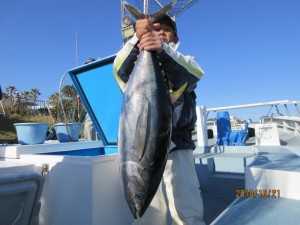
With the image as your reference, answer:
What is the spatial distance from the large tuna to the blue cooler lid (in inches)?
60.0

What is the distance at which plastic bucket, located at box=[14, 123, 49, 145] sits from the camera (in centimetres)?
296

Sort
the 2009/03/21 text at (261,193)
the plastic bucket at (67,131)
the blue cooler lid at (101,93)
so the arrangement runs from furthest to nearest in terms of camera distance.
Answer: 1. the plastic bucket at (67,131)
2. the blue cooler lid at (101,93)
3. the 2009/03/21 text at (261,193)

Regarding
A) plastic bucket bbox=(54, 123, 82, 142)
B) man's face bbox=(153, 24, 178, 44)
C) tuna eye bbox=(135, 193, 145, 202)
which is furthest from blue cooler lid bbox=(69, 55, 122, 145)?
tuna eye bbox=(135, 193, 145, 202)

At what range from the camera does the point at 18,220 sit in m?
1.77

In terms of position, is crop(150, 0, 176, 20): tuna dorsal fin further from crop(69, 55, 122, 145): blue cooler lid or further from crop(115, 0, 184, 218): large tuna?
crop(69, 55, 122, 145): blue cooler lid

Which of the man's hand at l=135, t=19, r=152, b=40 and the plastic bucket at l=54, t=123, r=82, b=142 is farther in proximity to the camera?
the plastic bucket at l=54, t=123, r=82, b=142

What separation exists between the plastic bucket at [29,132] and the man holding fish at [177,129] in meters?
1.67

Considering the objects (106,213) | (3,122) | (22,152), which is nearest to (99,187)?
(106,213)

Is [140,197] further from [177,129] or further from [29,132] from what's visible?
[29,132]

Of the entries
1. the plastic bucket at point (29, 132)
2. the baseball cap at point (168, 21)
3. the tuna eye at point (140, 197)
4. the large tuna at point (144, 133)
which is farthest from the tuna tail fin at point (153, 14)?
the plastic bucket at point (29, 132)

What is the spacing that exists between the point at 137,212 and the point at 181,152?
32.9 inches

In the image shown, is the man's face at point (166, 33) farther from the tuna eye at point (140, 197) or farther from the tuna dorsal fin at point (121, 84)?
the tuna eye at point (140, 197)

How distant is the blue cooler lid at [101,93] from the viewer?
10.4 ft

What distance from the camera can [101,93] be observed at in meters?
3.35
